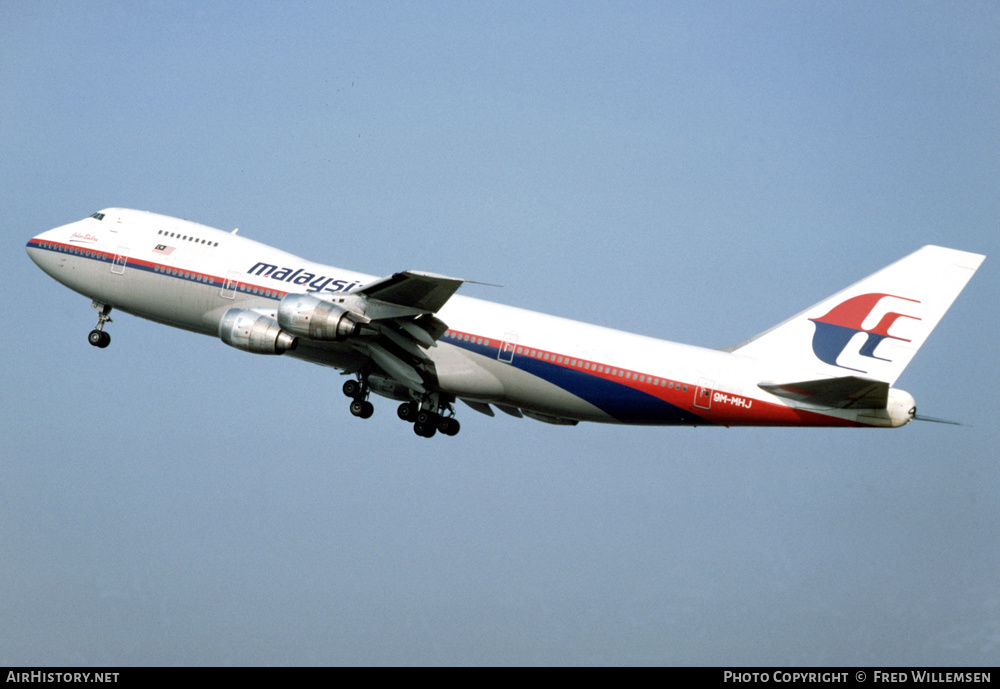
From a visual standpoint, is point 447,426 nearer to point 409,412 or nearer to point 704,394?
point 409,412

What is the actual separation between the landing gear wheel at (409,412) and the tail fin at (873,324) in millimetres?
11612

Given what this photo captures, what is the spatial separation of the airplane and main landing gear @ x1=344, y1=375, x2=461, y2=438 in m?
0.05

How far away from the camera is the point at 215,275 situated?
133ft

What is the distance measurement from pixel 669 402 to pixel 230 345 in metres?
14.1

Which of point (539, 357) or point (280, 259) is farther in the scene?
point (280, 259)

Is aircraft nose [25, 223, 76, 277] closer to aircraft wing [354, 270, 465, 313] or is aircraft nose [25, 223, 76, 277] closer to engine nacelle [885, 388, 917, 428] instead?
aircraft wing [354, 270, 465, 313]

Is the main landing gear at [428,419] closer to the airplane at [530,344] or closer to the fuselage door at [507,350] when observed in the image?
the airplane at [530,344]

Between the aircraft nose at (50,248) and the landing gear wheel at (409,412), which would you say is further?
the aircraft nose at (50,248)

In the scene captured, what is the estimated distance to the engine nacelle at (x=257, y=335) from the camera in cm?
3725

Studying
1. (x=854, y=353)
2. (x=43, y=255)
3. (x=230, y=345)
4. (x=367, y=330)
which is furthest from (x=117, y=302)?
(x=854, y=353)

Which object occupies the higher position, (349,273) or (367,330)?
(349,273)

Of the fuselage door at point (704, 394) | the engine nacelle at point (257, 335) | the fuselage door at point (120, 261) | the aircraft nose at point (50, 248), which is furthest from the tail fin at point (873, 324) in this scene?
the aircraft nose at point (50, 248)

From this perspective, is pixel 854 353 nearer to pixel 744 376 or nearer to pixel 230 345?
A: pixel 744 376

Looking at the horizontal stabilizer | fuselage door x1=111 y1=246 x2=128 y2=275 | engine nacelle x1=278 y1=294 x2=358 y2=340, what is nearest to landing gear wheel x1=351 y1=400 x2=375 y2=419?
engine nacelle x1=278 y1=294 x2=358 y2=340
